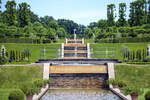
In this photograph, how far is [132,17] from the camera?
7225cm

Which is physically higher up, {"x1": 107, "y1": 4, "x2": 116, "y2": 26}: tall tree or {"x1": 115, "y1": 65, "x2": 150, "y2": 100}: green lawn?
{"x1": 107, "y1": 4, "x2": 116, "y2": 26}: tall tree

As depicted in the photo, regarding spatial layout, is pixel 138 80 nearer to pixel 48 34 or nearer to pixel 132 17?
pixel 48 34

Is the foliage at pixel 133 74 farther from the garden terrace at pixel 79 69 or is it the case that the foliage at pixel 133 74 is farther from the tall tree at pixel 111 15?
the tall tree at pixel 111 15

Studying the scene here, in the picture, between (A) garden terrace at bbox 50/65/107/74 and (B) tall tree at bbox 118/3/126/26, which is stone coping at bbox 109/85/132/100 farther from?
(B) tall tree at bbox 118/3/126/26

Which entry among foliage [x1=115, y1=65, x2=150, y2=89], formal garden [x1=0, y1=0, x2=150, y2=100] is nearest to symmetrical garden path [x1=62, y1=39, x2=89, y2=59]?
formal garden [x1=0, y1=0, x2=150, y2=100]

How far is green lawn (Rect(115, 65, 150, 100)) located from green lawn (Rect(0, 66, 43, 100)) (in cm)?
640

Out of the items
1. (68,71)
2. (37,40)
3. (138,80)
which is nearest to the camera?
(138,80)

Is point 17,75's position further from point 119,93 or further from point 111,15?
point 111,15

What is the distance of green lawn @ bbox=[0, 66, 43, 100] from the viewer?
25.4 metres

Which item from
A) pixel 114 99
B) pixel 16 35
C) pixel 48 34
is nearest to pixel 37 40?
pixel 16 35

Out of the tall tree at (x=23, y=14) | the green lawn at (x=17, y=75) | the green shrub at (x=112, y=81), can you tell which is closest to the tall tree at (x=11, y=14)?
the tall tree at (x=23, y=14)

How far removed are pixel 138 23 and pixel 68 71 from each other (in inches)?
1834

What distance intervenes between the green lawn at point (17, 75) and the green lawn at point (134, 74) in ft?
21.0

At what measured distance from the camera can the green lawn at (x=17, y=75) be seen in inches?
1000
